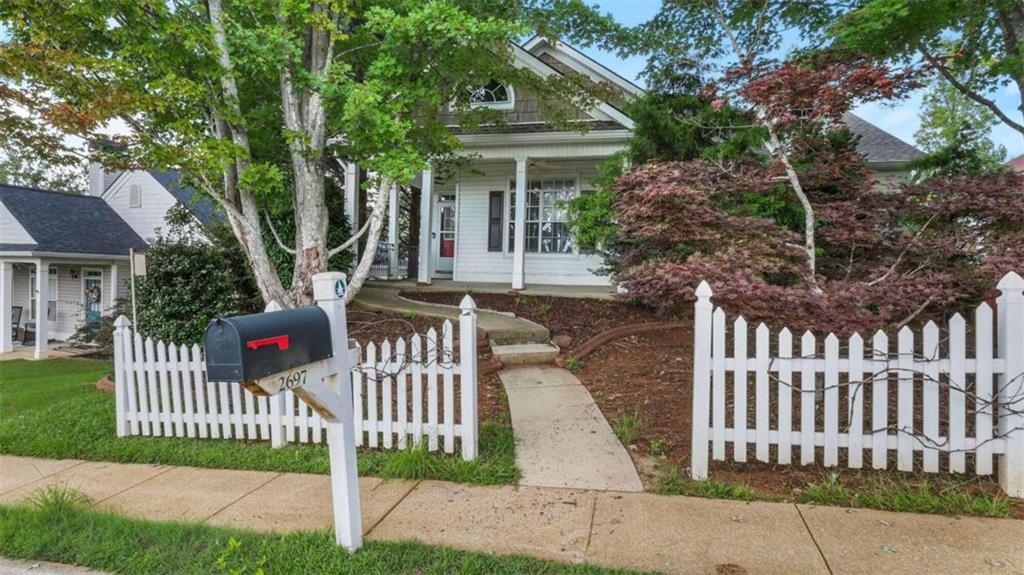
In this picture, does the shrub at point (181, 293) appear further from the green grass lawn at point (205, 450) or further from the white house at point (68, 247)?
the white house at point (68, 247)

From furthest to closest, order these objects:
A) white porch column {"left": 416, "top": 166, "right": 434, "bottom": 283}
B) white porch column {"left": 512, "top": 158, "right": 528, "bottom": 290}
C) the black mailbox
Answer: white porch column {"left": 416, "top": 166, "right": 434, "bottom": 283} < white porch column {"left": 512, "top": 158, "right": 528, "bottom": 290} < the black mailbox

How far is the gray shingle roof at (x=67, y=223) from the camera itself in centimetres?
1420

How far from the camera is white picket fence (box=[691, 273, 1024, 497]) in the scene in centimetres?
311

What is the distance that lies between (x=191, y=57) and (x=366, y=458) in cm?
518

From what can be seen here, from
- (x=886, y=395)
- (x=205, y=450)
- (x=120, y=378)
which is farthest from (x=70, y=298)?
(x=886, y=395)

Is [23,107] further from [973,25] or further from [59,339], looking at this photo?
[59,339]

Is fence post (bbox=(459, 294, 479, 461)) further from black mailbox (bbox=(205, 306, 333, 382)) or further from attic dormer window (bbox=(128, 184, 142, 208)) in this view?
attic dormer window (bbox=(128, 184, 142, 208))

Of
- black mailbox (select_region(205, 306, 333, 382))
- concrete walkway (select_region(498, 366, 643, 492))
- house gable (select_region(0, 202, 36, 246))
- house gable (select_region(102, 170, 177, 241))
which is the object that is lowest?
concrete walkway (select_region(498, 366, 643, 492))

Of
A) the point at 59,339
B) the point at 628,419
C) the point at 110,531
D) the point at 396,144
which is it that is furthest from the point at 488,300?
the point at 59,339

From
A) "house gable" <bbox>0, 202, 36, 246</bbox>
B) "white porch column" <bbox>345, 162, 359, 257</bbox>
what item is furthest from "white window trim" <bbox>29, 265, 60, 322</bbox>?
"white porch column" <bbox>345, 162, 359, 257</bbox>

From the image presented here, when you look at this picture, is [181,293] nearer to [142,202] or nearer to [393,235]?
Result: [393,235]

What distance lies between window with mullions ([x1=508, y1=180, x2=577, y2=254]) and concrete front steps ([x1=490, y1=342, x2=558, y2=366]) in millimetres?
5449

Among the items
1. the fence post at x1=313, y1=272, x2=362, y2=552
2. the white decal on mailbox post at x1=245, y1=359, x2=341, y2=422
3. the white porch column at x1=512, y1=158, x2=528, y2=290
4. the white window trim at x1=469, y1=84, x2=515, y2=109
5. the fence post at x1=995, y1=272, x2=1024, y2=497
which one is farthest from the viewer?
the white window trim at x1=469, y1=84, x2=515, y2=109

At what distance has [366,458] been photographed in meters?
3.82
